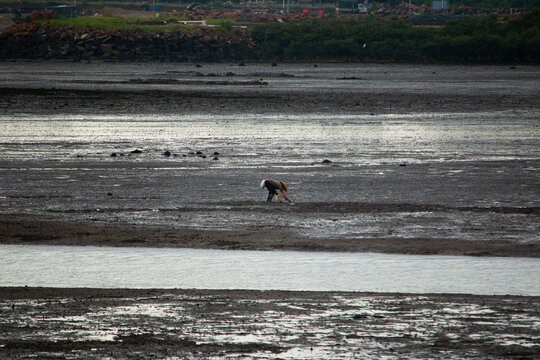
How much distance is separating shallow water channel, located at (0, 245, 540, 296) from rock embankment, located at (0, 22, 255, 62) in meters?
85.4

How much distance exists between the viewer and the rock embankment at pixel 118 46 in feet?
316

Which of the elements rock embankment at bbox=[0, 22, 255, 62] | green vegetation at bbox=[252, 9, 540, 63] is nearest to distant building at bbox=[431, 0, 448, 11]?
green vegetation at bbox=[252, 9, 540, 63]

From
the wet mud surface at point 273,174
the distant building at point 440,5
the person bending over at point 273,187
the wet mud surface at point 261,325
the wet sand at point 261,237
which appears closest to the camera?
the wet mud surface at point 261,325

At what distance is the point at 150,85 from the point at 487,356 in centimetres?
4555

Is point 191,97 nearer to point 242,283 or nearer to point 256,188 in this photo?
point 256,188

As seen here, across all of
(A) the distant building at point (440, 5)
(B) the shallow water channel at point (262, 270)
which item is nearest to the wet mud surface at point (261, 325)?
(B) the shallow water channel at point (262, 270)

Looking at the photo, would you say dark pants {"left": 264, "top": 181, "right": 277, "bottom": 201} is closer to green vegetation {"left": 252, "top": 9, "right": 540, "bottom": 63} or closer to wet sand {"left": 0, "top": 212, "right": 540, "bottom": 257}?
wet sand {"left": 0, "top": 212, "right": 540, "bottom": 257}

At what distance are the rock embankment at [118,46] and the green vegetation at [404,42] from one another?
5.29 meters

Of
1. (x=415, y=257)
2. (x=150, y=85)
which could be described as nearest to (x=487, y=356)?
(x=415, y=257)

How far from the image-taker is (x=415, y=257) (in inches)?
483

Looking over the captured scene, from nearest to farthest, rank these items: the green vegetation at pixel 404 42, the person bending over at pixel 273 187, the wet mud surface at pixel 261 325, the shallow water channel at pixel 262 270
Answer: the wet mud surface at pixel 261 325, the shallow water channel at pixel 262 270, the person bending over at pixel 273 187, the green vegetation at pixel 404 42

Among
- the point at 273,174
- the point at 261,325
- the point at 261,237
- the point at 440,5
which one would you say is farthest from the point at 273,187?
the point at 440,5

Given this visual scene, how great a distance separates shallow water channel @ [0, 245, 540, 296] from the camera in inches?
416

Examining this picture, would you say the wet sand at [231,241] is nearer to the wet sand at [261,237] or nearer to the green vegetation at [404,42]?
the wet sand at [261,237]
